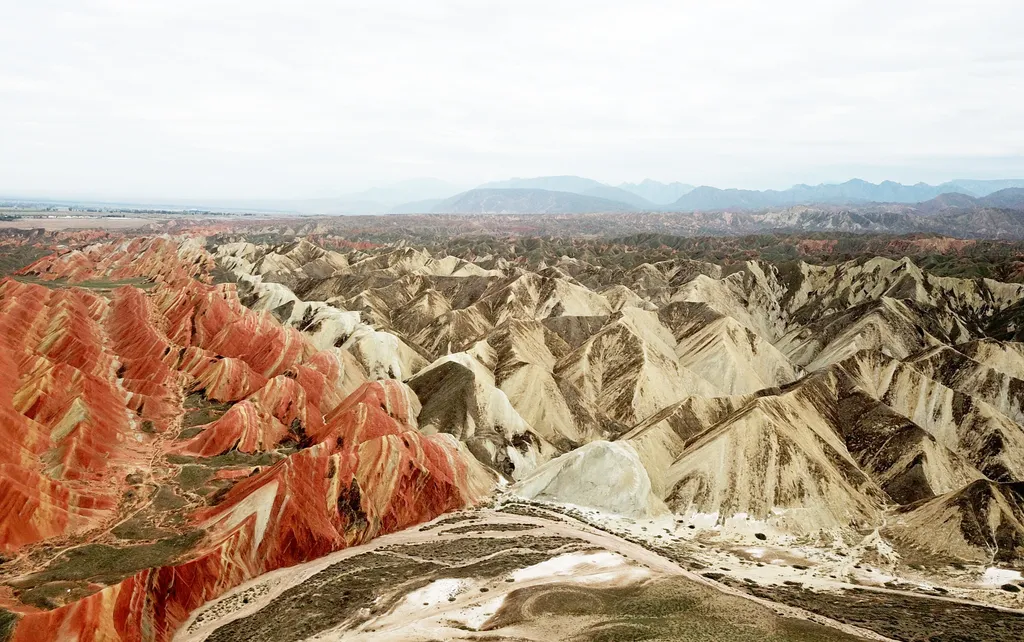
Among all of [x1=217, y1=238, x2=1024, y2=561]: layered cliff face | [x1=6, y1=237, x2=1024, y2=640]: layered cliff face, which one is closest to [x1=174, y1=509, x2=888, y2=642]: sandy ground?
[x1=6, y1=237, x2=1024, y2=640]: layered cliff face

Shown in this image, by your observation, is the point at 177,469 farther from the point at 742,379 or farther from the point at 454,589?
the point at 742,379

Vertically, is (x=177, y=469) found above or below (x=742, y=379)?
above

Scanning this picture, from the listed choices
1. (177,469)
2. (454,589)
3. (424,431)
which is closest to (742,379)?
(424,431)

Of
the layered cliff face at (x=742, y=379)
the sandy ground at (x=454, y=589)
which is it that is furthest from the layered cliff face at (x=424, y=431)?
the sandy ground at (x=454, y=589)

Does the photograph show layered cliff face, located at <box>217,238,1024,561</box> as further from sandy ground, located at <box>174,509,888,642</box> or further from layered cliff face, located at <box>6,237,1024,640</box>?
sandy ground, located at <box>174,509,888,642</box>

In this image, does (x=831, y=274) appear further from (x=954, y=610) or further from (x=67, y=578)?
(x=67, y=578)

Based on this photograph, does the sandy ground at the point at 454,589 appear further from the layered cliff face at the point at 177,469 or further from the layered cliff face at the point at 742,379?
the layered cliff face at the point at 742,379
